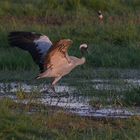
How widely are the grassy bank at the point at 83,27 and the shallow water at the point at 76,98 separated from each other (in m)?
1.58

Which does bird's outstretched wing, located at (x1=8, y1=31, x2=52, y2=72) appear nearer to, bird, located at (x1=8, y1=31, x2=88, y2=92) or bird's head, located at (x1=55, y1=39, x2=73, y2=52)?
bird, located at (x1=8, y1=31, x2=88, y2=92)

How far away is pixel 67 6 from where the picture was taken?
65.6 feet

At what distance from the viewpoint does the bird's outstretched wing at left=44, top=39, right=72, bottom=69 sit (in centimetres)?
957

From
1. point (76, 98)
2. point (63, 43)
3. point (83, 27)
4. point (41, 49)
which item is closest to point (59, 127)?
point (63, 43)

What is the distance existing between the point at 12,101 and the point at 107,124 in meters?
1.45

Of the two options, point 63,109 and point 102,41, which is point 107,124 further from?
point 102,41

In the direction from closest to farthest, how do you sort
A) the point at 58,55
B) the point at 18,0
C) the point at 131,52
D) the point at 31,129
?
the point at 31,129, the point at 58,55, the point at 131,52, the point at 18,0

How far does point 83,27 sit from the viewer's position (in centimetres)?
1600

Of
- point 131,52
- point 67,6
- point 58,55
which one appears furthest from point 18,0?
point 58,55

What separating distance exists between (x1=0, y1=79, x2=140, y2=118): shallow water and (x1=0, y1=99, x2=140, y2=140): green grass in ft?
1.83

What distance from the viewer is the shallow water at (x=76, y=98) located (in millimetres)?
8895

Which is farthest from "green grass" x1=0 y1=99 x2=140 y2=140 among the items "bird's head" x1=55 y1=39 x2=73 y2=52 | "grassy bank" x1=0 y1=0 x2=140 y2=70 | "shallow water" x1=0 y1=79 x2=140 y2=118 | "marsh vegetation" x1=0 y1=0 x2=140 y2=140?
"grassy bank" x1=0 y1=0 x2=140 y2=70

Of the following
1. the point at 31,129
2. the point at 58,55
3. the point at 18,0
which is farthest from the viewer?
the point at 18,0

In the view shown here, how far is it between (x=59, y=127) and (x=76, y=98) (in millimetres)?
2248
